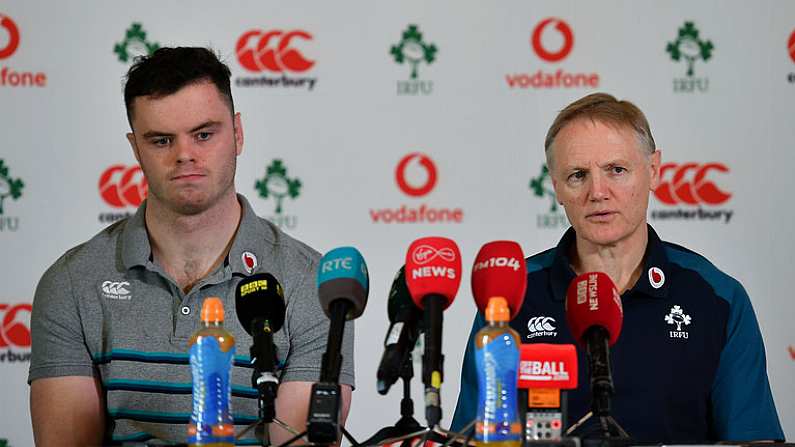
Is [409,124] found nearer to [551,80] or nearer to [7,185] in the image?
[551,80]

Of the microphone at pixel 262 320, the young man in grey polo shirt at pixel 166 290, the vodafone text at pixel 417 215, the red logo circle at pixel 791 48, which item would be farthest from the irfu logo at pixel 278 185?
the microphone at pixel 262 320

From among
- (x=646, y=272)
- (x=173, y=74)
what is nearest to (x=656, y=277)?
(x=646, y=272)

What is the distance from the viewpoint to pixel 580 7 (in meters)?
3.93

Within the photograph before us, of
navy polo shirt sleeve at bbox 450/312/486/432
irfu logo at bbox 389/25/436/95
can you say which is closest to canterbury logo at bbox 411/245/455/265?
navy polo shirt sleeve at bbox 450/312/486/432

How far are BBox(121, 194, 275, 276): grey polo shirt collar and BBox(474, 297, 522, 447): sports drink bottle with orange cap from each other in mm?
1006

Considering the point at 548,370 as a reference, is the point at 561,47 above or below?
above

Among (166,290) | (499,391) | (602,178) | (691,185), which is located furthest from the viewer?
(691,185)

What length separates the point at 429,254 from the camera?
71.2 inches

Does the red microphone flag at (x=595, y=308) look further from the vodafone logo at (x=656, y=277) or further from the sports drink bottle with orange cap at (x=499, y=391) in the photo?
the vodafone logo at (x=656, y=277)

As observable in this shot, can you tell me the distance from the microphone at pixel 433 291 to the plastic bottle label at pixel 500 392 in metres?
0.08

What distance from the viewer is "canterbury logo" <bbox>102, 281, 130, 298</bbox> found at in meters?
2.56

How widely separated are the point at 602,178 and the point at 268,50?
1798 mm

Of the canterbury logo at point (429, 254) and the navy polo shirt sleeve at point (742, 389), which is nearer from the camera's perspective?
the canterbury logo at point (429, 254)

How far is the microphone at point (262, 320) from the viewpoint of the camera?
187cm
